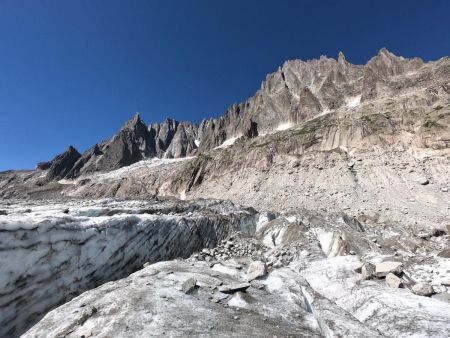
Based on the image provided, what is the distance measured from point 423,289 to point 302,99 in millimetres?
88427

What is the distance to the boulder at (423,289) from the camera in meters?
10.9

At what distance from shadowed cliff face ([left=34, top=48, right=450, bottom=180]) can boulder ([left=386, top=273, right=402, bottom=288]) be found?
49851mm

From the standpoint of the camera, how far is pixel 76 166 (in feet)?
488

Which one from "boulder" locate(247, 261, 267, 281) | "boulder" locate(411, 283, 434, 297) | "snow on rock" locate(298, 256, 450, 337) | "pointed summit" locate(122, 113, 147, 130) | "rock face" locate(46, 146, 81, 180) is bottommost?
"snow on rock" locate(298, 256, 450, 337)

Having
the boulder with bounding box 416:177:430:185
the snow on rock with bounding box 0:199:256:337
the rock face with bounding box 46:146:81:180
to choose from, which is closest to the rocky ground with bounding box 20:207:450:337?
the snow on rock with bounding box 0:199:256:337

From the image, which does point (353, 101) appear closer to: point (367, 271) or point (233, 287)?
point (367, 271)

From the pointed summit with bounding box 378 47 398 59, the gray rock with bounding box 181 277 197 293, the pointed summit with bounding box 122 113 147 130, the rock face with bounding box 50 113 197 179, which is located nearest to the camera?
the gray rock with bounding box 181 277 197 293

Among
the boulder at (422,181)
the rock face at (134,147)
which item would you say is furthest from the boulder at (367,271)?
the rock face at (134,147)

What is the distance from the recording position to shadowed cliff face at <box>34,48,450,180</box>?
218 feet

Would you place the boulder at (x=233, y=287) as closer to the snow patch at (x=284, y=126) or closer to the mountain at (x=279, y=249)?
the mountain at (x=279, y=249)

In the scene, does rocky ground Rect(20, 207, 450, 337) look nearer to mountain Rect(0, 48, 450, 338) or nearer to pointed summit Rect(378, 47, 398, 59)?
mountain Rect(0, 48, 450, 338)

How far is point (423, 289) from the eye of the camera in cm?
1102

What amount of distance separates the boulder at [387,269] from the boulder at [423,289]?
4.27 feet

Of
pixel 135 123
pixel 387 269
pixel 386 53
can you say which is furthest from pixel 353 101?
pixel 135 123
